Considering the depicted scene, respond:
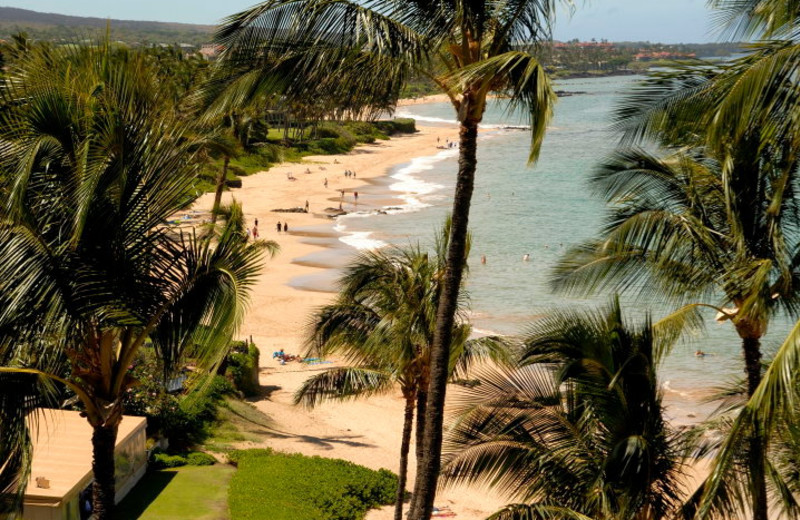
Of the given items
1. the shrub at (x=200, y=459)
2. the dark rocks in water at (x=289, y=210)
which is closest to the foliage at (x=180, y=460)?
the shrub at (x=200, y=459)

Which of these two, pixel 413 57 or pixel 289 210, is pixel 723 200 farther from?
pixel 289 210

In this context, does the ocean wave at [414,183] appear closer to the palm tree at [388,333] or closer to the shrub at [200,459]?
the shrub at [200,459]

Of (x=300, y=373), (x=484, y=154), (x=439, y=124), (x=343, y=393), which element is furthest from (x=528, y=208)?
(x=439, y=124)

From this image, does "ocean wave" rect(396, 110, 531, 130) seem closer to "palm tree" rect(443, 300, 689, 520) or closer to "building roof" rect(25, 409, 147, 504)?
"building roof" rect(25, 409, 147, 504)

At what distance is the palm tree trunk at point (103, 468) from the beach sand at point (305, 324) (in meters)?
8.83

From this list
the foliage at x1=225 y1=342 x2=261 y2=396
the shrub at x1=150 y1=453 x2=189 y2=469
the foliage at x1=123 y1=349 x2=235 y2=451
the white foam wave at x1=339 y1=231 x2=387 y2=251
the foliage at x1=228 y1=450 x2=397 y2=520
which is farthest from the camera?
the white foam wave at x1=339 y1=231 x2=387 y2=251

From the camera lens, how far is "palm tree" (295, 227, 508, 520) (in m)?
11.8

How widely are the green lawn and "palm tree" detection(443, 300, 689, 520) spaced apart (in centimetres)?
687

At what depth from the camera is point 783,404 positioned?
434 centimetres

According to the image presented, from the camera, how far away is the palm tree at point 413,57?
20.6 ft

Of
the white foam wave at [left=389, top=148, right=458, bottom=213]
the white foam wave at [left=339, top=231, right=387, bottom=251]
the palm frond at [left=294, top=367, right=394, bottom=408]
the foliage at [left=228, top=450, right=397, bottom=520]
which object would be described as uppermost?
the palm frond at [left=294, top=367, right=394, bottom=408]

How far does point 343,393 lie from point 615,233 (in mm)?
5870

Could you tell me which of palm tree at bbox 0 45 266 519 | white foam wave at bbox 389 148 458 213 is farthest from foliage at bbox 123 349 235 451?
white foam wave at bbox 389 148 458 213

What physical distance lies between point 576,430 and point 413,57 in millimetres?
3288
